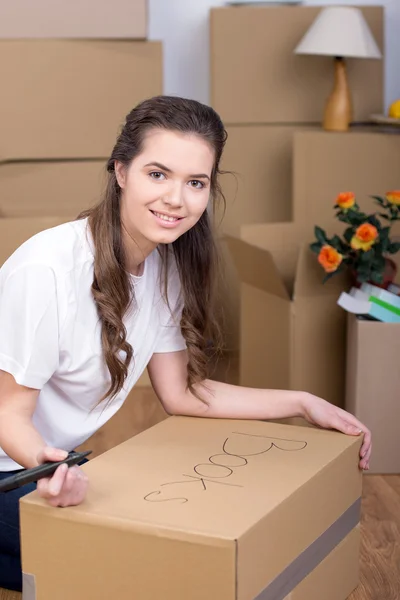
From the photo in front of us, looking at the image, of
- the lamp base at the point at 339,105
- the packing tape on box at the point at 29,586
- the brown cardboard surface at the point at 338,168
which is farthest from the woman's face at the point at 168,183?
the lamp base at the point at 339,105

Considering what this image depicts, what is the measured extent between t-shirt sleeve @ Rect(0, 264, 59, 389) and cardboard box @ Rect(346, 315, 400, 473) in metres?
1.19

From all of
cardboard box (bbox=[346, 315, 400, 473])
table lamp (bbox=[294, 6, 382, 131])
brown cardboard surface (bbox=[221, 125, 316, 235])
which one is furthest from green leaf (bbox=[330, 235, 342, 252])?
brown cardboard surface (bbox=[221, 125, 316, 235])

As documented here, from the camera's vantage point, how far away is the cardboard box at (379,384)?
2383 mm

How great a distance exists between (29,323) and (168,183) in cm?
30

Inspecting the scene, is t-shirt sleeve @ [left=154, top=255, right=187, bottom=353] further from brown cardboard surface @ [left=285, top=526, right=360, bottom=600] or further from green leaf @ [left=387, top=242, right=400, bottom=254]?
green leaf @ [left=387, top=242, right=400, bottom=254]

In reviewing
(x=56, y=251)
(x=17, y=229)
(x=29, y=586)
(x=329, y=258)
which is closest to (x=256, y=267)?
(x=329, y=258)

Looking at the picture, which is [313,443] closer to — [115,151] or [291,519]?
[291,519]

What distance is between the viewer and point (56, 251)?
1.41 m

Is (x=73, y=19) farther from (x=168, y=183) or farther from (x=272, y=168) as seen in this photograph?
(x=168, y=183)

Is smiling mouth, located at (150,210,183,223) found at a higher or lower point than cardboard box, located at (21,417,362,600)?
higher

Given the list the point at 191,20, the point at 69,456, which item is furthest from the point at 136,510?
the point at 191,20

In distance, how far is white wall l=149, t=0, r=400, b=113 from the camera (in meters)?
3.33

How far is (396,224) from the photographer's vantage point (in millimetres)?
2729

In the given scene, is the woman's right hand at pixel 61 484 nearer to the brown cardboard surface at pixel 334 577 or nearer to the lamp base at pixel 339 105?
the brown cardboard surface at pixel 334 577
